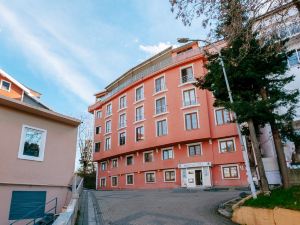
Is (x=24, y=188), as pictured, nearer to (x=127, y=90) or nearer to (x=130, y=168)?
(x=130, y=168)

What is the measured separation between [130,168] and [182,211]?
950 inches

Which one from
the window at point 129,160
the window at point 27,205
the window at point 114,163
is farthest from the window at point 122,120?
the window at point 27,205

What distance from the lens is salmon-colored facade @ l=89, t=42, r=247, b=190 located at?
1040 inches

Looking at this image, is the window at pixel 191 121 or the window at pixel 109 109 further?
the window at pixel 109 109

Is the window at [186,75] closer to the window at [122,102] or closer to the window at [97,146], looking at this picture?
the window at [122,102]

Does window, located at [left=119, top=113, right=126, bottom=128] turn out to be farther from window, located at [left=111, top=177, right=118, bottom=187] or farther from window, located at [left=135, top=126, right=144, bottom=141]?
window, located at [left=111, top=177, right=118, bottom=187]

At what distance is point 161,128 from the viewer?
3091cm

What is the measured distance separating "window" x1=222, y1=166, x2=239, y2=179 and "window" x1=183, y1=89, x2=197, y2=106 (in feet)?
27.0

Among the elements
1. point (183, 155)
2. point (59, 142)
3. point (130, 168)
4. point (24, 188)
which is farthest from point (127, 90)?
point (24, 188)

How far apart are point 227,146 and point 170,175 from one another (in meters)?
7.76

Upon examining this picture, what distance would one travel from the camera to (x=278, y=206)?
23.8 feet

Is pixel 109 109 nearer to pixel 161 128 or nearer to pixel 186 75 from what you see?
pixel 161 128

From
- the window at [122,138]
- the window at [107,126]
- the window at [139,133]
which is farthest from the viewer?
the window at [107,126]

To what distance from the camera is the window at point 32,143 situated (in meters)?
11.0
